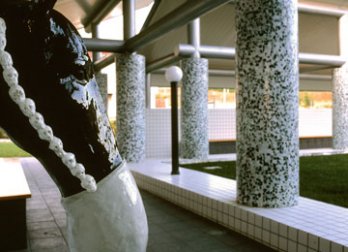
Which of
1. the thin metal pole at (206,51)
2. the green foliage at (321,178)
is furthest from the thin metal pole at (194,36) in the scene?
the green foliage at (321,178)

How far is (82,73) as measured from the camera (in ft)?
2.13

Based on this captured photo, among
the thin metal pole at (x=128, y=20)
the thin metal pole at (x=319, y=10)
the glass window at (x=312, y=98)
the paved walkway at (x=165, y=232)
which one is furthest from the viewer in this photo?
the glass window at (x=312, y=98)

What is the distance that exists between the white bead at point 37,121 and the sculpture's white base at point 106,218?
5.7 inches

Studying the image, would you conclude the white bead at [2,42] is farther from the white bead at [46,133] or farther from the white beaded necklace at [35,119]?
the white bead at [46,133]

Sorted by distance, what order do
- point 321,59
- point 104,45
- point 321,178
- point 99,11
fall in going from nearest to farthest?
point 321,178 < point 104,45 < point 321,59 < point 99,11

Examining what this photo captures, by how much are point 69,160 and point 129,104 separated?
24.3 ft

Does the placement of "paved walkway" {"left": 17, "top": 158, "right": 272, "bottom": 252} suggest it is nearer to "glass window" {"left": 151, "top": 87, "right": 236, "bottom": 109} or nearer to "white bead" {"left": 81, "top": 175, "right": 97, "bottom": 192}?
"white bead" {"left": 81, "top": 175, "right": 97, "bottom": 192}

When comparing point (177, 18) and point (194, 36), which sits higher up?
point (194, 36)

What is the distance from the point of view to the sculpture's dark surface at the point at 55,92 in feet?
1.90

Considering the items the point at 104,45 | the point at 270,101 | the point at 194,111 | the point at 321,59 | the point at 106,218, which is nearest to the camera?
the point at 106,218

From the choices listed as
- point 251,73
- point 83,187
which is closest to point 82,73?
point 83,187

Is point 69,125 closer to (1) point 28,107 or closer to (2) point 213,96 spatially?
(1) point 28,107

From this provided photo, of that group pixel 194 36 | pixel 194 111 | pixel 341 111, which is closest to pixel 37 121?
pixel 194 111

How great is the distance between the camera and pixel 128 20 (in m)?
8.24
